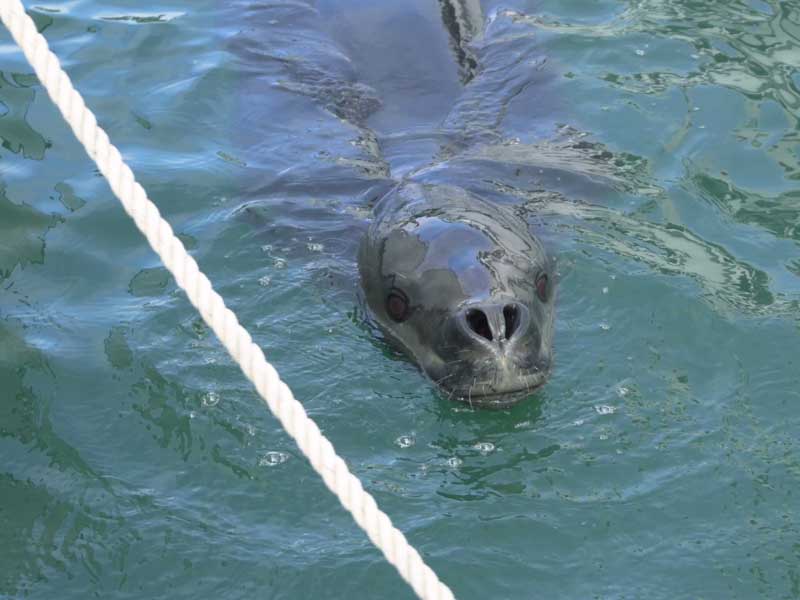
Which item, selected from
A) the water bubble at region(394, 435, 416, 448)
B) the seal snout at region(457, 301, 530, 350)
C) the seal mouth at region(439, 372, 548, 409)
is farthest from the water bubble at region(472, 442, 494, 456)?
the seal snout at region(457, 301, 530, 350)

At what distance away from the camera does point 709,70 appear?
8.94m

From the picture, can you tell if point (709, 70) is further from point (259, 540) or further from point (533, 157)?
point (259, 540)

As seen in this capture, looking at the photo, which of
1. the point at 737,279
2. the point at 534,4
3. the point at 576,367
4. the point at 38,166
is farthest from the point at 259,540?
the point at 534,4

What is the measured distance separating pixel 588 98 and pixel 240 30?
103 inches

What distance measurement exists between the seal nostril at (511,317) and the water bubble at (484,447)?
0.49 m

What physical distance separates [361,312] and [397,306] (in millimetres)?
336

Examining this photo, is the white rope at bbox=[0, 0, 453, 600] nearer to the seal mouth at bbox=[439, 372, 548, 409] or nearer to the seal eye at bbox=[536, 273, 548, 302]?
the seal mouth at bbox=[439, 372, 548, 409]

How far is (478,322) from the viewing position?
580 centimetres

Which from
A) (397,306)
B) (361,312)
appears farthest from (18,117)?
(397,306)

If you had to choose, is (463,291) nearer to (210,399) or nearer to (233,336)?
(210,399)

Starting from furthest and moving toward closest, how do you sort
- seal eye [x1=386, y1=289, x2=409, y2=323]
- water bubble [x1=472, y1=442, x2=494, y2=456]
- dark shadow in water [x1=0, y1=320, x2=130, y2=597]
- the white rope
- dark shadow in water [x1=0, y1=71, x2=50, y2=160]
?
dark shadow in water [x1=0, y1=71, x2=50, y2=160]
seal eye [x1=386, y1=289, x2=409, y2=323]
water bubble [x1=472, y1=442, x2=494, y2=456]
dark shadow in water [x1=0, y1=320, x2=130, y2=597]
the white rope

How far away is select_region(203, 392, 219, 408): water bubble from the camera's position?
5.98m

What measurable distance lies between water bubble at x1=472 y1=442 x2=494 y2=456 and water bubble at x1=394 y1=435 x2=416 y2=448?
0.27m

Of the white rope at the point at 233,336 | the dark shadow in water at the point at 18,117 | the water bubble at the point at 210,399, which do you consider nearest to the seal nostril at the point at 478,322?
the water bubble at the point at 210,399
